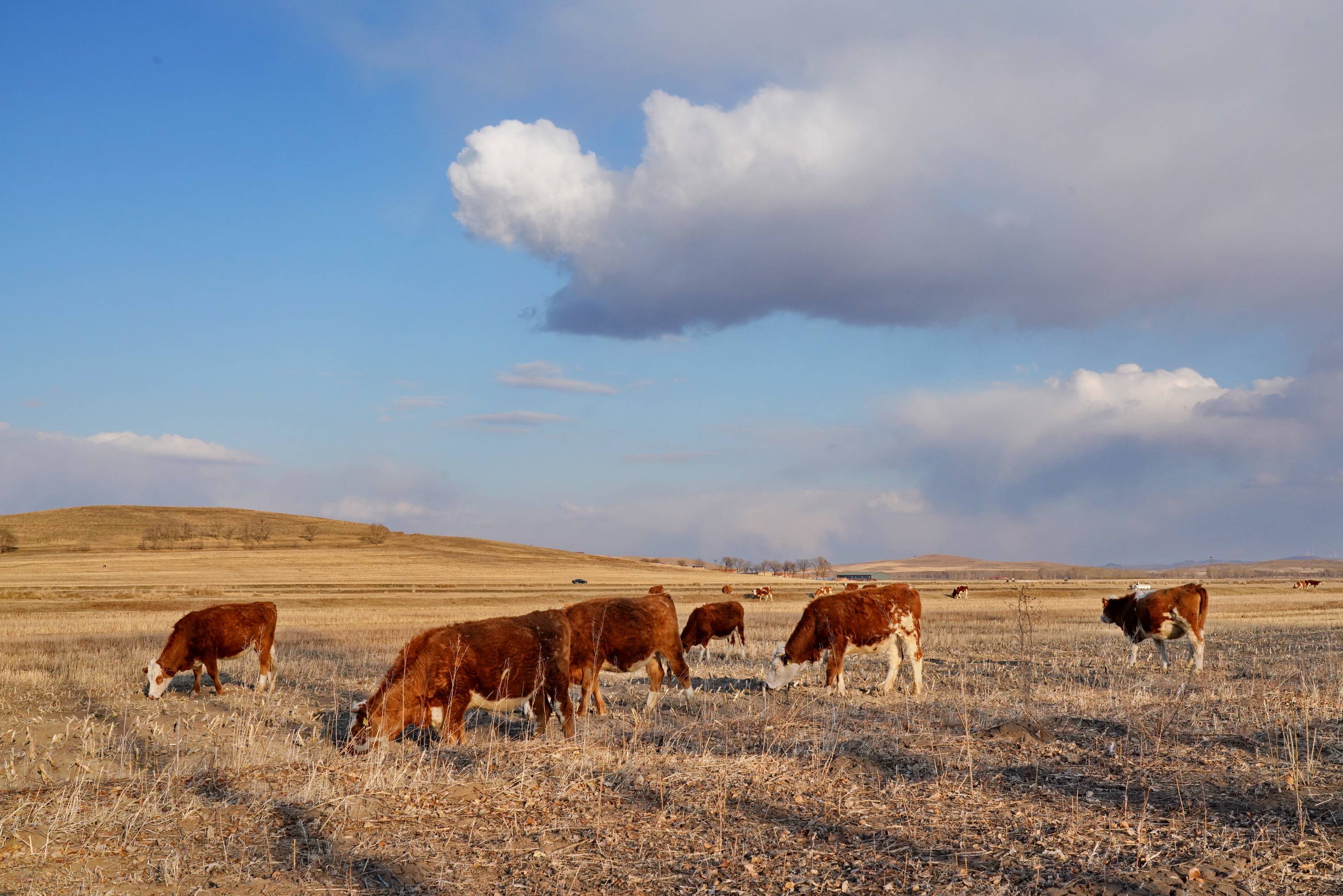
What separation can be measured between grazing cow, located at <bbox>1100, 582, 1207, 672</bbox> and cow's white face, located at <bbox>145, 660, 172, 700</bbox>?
67.3 feet

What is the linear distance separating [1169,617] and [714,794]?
16753 mm

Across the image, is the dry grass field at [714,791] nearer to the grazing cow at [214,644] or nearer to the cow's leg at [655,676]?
the grazing cow at [214,644]

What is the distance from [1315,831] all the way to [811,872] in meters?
4.07

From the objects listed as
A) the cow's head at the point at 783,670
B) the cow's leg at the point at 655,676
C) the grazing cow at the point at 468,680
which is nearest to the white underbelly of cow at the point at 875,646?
the cow's head at the point at 783,670

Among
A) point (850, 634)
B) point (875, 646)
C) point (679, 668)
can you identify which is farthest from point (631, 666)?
point (875, 646)

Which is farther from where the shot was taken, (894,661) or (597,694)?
(894,661)

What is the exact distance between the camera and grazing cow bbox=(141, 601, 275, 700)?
16922 mm

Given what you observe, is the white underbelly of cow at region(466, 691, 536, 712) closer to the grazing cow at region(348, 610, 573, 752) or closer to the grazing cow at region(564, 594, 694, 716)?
the grazing cow at region(348, 610, 573, 752)

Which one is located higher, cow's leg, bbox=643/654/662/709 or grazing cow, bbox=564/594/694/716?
grazing cow, bbox=564/594/694/716

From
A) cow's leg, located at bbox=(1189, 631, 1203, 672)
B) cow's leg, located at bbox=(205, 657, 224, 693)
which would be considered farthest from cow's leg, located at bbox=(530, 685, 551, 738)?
cow's leg, located at bbox=(1189, 631, 1203, 672)

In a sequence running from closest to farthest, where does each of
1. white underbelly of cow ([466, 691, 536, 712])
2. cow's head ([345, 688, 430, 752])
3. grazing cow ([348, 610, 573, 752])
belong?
cow's head ([345, 688, 430, 752])
grazing cow ([348, 610, 573, 752])
white underbelly of cow ([466, 691, 536, 712])

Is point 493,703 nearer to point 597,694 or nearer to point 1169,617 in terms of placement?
point 597,694

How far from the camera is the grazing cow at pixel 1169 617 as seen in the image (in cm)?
2033

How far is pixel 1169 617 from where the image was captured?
2047 cm
